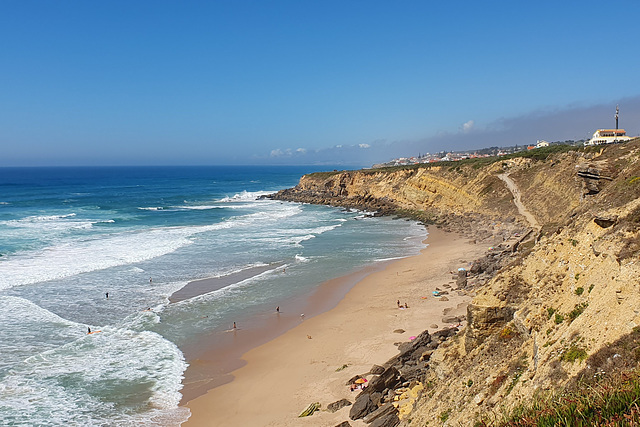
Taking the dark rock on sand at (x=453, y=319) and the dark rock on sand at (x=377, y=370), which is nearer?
the dark rock on sand at (x=377, y=370)

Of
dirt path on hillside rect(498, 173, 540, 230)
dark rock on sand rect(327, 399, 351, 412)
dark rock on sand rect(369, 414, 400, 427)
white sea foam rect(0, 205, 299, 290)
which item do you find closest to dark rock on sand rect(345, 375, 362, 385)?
dark rock on sand rect(327, 399, 351, 412)

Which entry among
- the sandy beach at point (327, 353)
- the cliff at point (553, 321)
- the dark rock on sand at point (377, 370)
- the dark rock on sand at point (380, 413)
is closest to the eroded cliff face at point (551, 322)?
the cliff at point (553, 321)

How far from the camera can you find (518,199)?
47094 mm

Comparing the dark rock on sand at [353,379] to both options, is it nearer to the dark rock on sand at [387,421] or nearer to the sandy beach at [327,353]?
the sandy beach at [327,353]

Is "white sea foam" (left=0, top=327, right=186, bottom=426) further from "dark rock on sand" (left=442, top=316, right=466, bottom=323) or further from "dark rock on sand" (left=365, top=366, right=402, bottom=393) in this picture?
"dark rock on sand" (left=442, top=316, right=466, bottom=323)

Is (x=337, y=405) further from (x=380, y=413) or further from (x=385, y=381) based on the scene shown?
(x=380, y=413)

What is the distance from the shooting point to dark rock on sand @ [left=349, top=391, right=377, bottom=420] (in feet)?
43.2

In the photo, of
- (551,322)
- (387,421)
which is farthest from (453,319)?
(551,322)

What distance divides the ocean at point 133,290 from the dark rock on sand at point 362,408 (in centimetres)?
599

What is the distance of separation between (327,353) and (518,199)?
36.4 meters

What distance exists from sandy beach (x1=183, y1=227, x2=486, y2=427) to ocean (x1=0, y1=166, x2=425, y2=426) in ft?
6.93

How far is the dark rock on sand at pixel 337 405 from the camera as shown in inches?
549

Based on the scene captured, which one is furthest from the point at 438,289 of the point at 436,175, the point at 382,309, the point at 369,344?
the point at 436,175

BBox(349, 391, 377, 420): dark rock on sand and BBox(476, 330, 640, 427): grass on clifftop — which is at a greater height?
BBox(476, 330, 640, 427): grass on clifftop
